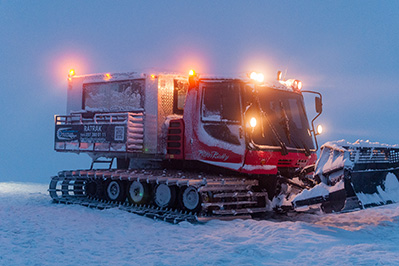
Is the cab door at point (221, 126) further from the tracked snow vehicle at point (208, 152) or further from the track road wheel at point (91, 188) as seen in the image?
the track road wheel at point (91, 188)

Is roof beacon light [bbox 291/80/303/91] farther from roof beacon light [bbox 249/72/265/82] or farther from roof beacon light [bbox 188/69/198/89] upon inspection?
roof beacon light [bbox 188/69/198/89]

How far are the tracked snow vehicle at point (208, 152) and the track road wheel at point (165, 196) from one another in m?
0.02

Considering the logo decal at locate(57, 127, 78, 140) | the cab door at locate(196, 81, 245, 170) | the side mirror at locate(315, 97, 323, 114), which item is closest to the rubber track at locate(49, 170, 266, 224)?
the cab door at locate(196, 81, 245, 170)

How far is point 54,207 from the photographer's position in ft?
39.2

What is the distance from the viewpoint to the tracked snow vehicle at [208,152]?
9422 millimetres

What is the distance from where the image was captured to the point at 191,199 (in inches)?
400


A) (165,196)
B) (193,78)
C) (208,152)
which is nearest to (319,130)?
(208,152)

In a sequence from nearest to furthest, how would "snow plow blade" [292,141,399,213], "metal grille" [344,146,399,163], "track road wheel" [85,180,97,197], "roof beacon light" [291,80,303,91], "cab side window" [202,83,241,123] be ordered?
1. "snow plow blade" [292,141,399,213]
2. "metal grille" [344,146,399,163]
3. "cab side window" [202,83,241,123]
4. "roof beacon light" [291,80,303,91]
5. "track road wheel" [85,180,97,197]

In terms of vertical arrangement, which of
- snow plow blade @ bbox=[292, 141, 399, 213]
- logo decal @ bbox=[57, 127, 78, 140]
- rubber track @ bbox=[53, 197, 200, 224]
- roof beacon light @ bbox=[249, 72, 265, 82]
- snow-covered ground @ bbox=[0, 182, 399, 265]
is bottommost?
snow-covered ground @ bbox=[0, 182, 399, 265]

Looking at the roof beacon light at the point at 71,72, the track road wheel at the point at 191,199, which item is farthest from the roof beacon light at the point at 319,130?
the roof beacon light at the point at 71,72

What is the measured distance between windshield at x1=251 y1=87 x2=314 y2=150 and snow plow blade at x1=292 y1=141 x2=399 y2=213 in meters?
1.32

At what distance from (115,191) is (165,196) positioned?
1.99 meters

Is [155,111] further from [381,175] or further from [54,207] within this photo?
[381,175]

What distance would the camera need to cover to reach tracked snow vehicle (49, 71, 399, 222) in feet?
30.9
